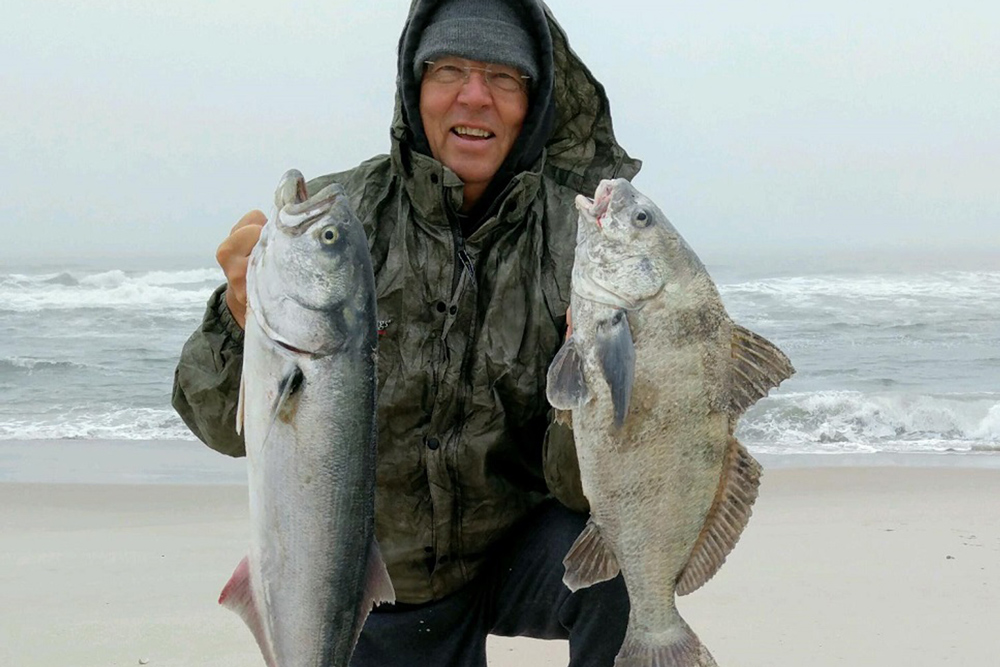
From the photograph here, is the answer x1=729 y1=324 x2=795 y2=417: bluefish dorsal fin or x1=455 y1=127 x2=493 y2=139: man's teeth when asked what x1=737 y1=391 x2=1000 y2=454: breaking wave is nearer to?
x1=455 y1=127 x2=493 y2=139: man's teeth

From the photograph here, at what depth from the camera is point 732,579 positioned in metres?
6.14

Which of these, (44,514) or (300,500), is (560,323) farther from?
(44,514)

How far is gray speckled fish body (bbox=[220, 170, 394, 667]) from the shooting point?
2.45 metres

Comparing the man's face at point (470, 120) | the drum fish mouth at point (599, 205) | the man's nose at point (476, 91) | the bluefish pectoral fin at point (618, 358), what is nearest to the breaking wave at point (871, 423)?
the man's face at point (470, 120)

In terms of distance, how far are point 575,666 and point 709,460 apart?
115 centimetres

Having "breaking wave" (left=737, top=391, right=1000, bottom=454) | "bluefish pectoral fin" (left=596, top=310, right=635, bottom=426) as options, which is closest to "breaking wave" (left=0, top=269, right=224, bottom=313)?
"breaking wave" (left=737, top=391, right=1000, bottom=454)

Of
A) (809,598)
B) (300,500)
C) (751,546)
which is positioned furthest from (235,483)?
(300,500)

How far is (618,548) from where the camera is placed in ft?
9.19

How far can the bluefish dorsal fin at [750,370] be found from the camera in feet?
8.92

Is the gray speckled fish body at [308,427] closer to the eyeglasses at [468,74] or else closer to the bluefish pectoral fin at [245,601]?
the bluefish pectoral fin at [245,601]

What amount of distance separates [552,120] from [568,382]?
1.49m

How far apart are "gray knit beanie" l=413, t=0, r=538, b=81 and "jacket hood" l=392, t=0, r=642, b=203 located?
0.15 ft

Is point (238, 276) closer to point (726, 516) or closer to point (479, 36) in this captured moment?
point (479, 36)

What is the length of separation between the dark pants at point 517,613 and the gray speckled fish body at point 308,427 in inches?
42.4
